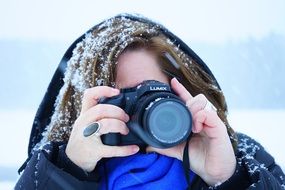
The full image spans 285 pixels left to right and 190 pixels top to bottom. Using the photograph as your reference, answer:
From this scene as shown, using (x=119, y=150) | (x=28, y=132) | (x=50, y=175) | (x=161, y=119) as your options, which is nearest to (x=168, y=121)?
(x=161, y=119)

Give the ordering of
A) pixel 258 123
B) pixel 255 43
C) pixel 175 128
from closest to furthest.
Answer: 1. pixel 175 128
2. pixel 258 123
3. pixel 255 43

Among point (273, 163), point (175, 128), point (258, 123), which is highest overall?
point (175, 128)

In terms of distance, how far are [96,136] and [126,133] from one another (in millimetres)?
51

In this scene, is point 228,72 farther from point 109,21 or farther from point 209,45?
point 109,21

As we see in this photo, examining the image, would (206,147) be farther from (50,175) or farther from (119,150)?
(50,175)

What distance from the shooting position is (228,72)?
139 inches

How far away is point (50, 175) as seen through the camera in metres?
0.79

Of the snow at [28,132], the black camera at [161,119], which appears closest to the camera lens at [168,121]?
the black camera at [161,119]

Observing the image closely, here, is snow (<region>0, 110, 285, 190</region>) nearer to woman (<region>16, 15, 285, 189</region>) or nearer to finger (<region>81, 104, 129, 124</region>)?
woman (<region>16, 15, 285, 189</region>)

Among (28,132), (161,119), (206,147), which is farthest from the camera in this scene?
(28,132)

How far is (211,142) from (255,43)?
321cm

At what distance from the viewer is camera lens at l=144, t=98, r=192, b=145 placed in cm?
73

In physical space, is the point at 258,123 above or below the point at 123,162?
below

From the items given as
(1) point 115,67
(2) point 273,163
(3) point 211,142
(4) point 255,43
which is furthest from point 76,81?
(4) point 255,43
